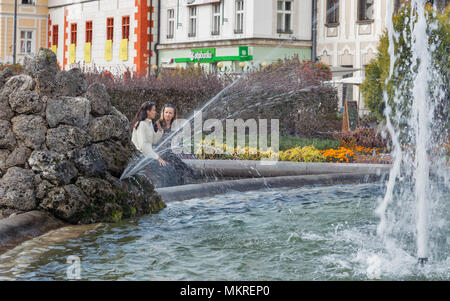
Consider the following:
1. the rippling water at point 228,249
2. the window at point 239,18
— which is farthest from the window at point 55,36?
the rippling water at point 228,249

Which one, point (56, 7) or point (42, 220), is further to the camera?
point (56, 7)

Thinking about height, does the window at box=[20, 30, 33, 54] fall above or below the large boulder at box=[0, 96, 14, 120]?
above

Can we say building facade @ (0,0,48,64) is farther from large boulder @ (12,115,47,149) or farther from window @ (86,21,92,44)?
large boulder @ (12,115,47,149)

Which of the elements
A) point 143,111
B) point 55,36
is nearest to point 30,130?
point 143,111

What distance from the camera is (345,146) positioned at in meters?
16.7

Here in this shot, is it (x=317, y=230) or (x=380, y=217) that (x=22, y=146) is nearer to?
(x=317, y=230)

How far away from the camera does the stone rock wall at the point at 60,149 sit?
6.92 meters

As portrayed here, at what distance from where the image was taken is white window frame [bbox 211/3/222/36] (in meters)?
38.2

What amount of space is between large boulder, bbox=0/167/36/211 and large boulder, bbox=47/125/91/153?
38 centimetres

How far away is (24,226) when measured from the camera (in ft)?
20.7

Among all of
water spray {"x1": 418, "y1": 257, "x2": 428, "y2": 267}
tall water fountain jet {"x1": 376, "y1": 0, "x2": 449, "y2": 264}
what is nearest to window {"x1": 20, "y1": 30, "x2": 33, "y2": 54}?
tall water fountain jet {"x1": 376, "y1": 0, "x2": 449, "y2": 264}

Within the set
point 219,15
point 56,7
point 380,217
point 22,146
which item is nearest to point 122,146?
point 22,146

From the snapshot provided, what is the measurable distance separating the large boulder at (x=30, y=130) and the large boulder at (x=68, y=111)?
11 cm

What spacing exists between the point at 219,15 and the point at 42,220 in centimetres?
3236
